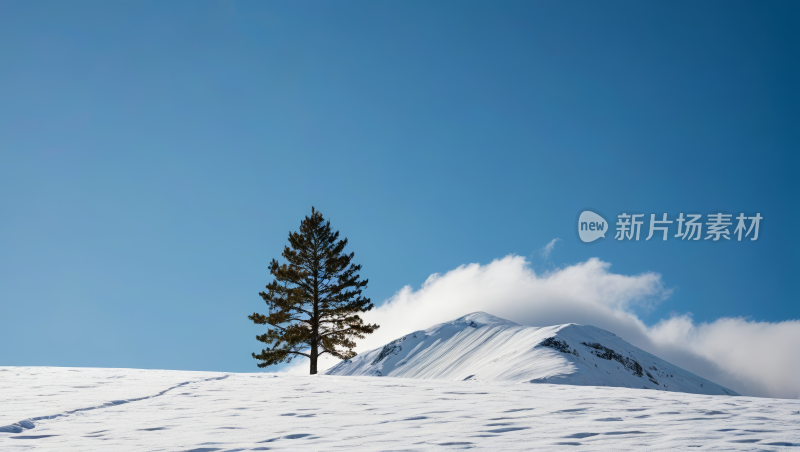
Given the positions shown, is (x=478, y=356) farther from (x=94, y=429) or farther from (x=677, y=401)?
(x=94, y=429)

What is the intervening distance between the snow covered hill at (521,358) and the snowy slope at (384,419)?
9175 millimetres

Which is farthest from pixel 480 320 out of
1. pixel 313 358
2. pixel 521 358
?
pixel 521 358

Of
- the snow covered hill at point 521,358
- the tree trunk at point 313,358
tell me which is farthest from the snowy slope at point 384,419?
the tree trunk at point 313,358

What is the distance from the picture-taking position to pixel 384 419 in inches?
237

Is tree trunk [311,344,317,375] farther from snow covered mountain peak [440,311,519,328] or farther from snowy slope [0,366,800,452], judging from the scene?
snowy slope [0,366,800,452]

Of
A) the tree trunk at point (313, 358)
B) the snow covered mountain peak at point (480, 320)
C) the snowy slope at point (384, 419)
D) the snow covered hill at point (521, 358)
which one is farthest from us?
the snow covered mountain peak at point (480, 320)

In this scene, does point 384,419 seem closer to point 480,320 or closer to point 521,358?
point 521,358

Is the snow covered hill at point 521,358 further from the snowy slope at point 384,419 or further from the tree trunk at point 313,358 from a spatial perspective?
the snowy slope at point 384,419

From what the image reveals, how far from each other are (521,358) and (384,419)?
14.6m

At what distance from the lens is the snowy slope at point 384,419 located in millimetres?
4742

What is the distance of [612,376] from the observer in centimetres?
1920

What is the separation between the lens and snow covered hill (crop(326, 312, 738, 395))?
17969mm

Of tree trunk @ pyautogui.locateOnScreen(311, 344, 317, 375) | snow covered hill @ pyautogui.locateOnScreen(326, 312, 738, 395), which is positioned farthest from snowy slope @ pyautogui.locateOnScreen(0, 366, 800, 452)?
tree trunk @ pyautogui.locateOnScreen(311, 344, 317, 375)

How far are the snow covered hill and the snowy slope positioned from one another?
918 centimetres
